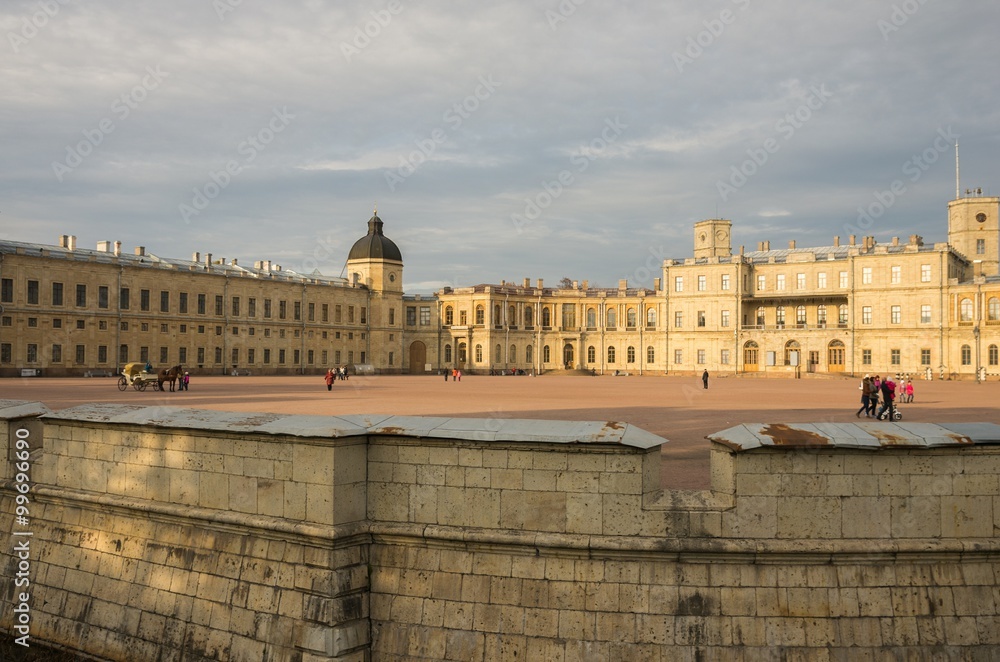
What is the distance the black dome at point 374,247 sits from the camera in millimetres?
83562

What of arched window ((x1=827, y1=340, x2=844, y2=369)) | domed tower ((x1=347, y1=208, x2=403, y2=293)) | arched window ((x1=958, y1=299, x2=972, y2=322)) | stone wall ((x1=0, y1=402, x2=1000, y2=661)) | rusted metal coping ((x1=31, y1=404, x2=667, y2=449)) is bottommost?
stone wall ((x1=0, y1=402, x2=1000, y2=661))

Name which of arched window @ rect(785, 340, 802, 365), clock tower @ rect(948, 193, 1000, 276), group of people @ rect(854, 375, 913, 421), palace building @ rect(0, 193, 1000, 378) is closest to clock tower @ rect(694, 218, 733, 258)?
palace building @ rect(0, 193, 1000, 378)

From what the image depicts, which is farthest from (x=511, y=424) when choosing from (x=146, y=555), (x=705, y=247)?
(x=705, y=247)

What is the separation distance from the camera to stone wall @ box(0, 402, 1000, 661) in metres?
7.98

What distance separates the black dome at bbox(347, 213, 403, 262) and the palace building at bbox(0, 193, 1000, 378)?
0.49 feet

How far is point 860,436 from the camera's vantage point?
809 centimetres

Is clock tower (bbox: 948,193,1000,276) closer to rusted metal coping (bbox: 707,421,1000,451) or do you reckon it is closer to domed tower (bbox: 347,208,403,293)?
domed tower (bbox: 347,208,403,293)

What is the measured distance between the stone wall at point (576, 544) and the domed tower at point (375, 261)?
246 ft

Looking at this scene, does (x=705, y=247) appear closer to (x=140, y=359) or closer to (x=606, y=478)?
(x=140, y=359)

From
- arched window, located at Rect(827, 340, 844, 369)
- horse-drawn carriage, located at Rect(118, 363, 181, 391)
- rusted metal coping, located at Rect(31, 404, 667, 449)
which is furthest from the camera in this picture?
arched window, located at Rect(827, 340, 844, 369)

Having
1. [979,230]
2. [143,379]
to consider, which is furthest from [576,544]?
[979,230]

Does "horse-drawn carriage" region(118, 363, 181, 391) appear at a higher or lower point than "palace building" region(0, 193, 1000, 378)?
lower

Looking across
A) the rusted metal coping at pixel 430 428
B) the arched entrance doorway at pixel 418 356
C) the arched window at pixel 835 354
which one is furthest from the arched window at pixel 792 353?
the rusted metal coping at pixel 430 428

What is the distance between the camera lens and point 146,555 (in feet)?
33.4
